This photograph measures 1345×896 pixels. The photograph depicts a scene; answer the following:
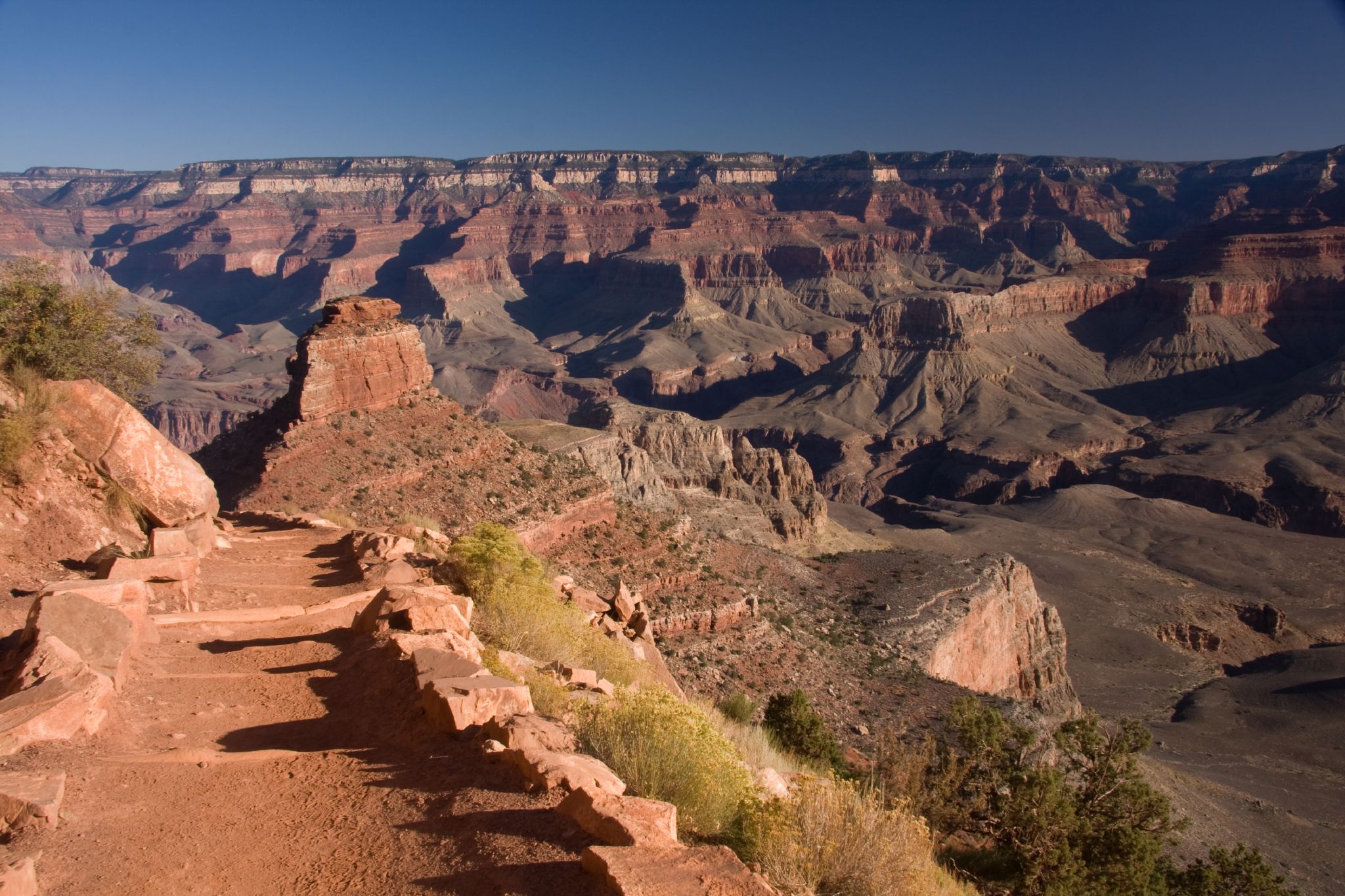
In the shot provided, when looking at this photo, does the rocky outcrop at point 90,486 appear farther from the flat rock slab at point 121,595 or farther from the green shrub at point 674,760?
the green shrub at point 674,760

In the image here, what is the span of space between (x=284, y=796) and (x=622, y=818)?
4.00 meters

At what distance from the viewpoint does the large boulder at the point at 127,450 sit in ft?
63.8

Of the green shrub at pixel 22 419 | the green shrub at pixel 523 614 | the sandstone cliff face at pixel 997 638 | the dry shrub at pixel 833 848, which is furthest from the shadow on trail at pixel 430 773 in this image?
the sandstone cliff face at pixel 997 638

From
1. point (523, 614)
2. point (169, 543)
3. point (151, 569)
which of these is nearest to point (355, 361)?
point (169, 543)

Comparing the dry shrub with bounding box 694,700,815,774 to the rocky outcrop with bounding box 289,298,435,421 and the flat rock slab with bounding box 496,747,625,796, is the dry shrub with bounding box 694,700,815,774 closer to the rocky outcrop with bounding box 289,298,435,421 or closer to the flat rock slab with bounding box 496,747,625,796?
the flat rock slab with bounding box 496,747,625,796

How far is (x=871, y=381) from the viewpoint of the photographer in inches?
5315

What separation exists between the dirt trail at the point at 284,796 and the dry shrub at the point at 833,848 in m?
2.24

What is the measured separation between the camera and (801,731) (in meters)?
24.6

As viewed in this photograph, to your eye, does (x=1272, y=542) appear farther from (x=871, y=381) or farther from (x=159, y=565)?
(x=159, y=565)

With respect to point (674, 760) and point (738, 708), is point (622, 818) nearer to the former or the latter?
point (674, 760)

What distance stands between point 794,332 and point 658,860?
175087mm

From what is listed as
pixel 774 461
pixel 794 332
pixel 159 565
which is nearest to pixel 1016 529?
pixel 774 461

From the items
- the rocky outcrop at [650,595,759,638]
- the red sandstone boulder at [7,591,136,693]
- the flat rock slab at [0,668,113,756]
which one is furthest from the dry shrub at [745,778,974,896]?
the rocky outcrop at [650,595,759,638]

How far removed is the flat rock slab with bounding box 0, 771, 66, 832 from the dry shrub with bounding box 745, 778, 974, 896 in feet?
23.1
